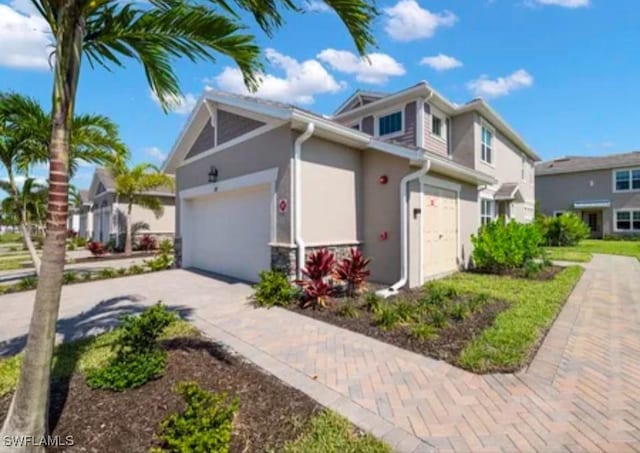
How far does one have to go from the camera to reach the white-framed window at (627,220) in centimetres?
2705

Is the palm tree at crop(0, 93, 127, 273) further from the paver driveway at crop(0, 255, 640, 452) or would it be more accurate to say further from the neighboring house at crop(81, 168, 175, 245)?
the neighboring house at crop(81, 168, 175, 245)

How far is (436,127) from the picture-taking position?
14.6 meters

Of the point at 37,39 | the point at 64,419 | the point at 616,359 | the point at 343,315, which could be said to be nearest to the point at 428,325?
the point at 343,315

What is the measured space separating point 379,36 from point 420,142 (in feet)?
32.9

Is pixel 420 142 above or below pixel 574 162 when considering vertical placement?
below

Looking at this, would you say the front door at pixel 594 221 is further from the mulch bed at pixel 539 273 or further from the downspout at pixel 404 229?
the downspout at pixel 404 229

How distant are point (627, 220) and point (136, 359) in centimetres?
3644

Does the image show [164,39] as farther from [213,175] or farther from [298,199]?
[213,175]

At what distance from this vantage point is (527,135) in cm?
2153

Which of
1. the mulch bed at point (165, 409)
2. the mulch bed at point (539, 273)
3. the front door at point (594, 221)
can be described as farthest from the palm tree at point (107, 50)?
the front door at point (594, 221)

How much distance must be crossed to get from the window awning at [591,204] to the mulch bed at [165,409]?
34432mm

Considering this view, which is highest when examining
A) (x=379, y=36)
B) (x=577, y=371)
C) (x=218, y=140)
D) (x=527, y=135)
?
(x=527, y=135)

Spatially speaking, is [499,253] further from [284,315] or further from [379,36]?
[379,36]

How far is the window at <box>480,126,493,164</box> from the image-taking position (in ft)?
52.4
